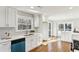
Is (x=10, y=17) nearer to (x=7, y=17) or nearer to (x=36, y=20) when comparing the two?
(x=7, y=17)

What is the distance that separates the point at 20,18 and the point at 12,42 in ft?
7.32

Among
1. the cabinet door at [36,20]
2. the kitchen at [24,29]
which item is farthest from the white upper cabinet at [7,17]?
the cabinet door at [36,20]

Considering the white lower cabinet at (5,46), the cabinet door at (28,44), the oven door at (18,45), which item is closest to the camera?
the white lower cabinet at (5,46)

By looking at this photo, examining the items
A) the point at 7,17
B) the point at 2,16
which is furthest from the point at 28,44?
the point at 2,16

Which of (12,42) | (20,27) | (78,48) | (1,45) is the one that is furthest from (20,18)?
(78,48)

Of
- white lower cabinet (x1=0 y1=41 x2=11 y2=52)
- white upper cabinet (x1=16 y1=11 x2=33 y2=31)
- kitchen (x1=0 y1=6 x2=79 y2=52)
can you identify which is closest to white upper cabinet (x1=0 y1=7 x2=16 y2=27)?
kitchen (x1=0 y1=6 x2=79 y2=52)

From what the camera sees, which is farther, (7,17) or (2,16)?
(7,17)

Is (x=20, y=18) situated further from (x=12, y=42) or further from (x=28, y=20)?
Answer: (x=12, y=42)

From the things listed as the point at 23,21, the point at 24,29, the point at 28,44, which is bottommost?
the point at 28,44

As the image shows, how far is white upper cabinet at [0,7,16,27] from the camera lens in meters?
3.93

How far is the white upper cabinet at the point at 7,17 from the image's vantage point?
3.93 m

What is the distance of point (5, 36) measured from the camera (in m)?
4.32

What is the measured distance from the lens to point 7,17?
4.18 metres

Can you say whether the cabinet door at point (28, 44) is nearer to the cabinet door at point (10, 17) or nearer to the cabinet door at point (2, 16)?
the cabinet door at point (10, 17)
